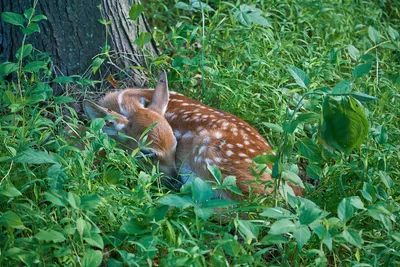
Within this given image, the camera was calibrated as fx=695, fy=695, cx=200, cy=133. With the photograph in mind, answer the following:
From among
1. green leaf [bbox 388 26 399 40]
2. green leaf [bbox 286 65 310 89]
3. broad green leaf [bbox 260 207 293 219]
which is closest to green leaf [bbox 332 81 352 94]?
green leaf [bbox 286 65 310 89]

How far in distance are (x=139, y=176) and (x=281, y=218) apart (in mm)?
839

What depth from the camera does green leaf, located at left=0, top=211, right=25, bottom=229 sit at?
3244 mm

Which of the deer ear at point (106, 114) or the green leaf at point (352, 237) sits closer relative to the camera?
the green leaf at point (352, 237)

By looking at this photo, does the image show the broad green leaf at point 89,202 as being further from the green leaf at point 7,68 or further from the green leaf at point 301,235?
the green leaf at point 7,68

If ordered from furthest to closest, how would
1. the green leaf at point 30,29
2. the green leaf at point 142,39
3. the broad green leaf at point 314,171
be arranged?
the green leaf at point 142,39 → the green leaf at point 30,29 → the broad green leaf at point 314,171

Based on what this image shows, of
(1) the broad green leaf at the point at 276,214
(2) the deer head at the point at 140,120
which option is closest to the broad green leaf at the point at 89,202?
(1) the broad green leaf at the point at 276,214

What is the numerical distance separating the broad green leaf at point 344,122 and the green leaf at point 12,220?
149 cm

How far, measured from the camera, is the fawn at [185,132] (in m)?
4.25

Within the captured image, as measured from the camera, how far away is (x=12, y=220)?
10.7 feet

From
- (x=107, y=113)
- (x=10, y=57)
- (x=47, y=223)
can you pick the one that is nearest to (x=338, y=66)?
(x=107, y=113)

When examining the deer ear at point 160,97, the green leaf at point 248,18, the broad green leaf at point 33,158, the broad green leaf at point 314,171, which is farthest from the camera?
the green leaf at point 248,18

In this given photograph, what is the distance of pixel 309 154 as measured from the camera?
3531mm

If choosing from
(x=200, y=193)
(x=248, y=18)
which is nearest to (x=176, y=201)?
(x=200, y=193)

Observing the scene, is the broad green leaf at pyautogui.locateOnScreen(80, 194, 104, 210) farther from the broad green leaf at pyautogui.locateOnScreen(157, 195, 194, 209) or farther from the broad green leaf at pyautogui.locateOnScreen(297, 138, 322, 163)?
the broad green leaf at pyautogui.locateOnScreen(297, 138, 322, 163)
